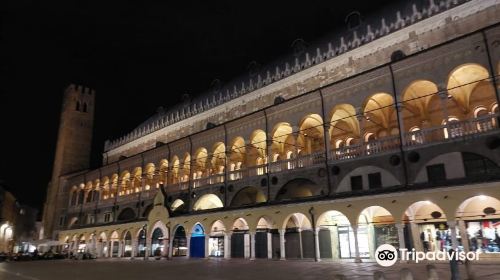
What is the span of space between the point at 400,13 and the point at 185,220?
2337cm

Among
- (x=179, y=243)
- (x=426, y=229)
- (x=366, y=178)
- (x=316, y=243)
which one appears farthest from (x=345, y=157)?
(x=179, y=243)

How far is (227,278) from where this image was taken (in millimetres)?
13312

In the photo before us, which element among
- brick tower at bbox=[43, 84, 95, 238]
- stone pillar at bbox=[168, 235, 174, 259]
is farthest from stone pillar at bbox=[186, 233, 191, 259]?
brick tower at bbox=[43, 84, 95, 238]

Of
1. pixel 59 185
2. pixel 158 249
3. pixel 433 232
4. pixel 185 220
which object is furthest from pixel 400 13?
pixel 59 185

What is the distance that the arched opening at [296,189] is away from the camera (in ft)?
86.8

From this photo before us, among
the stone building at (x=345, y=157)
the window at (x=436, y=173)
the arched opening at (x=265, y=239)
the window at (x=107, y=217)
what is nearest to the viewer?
the stone building at (x=345, y=157)

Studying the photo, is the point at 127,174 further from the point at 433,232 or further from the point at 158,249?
the point at 433,232

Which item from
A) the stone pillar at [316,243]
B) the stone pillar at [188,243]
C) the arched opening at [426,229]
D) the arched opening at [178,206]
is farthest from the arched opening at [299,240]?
the arched opening at [178,206]

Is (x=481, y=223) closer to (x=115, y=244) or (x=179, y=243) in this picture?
(x=179, y=243)

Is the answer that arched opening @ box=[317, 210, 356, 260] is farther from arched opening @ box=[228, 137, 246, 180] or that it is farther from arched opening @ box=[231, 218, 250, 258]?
arched opening @ box=[228, 137, 246, 180]

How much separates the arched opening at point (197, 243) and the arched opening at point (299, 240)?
7802 mm

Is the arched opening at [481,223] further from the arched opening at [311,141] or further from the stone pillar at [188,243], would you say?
the stone pillar at [188,243]

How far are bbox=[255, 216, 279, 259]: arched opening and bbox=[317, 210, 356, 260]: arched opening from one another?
3.30 meters

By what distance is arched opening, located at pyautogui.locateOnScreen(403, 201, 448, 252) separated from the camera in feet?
66.3
